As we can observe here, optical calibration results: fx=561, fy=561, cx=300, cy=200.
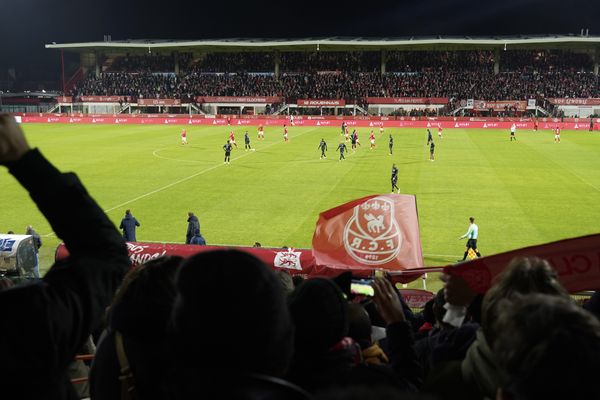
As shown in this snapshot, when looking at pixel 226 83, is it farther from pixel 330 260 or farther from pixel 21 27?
pixel 330 260

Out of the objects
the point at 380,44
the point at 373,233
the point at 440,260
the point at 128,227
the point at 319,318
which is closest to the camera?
the point at 319,318

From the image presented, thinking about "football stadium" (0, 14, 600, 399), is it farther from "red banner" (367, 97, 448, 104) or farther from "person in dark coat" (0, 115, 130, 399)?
"red banner" (367, 97, 448, 104)

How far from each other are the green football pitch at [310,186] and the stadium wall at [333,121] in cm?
1439

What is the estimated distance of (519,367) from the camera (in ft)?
6.23

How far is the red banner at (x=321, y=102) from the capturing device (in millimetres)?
78250

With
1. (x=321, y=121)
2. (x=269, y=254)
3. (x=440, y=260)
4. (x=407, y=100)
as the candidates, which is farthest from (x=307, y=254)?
(x=407, y=100)

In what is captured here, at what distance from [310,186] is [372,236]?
16.8 m

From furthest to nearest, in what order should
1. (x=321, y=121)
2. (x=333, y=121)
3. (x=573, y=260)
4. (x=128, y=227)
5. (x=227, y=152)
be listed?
(x=321, y=121)
(x=333, y=121)
(x=227, y=152)
(x=128, y=227)
(x=573, y=260)

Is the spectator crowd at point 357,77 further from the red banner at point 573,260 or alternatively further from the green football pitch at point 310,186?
the red banner at point 573,260

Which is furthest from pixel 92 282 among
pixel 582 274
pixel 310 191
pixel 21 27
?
pixel 21 27

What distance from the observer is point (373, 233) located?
10445 mm

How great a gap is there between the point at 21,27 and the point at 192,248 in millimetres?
139972

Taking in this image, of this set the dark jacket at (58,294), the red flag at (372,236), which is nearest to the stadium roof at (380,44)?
the red flag at (372,236)

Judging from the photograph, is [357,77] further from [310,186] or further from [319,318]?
[319,318]
